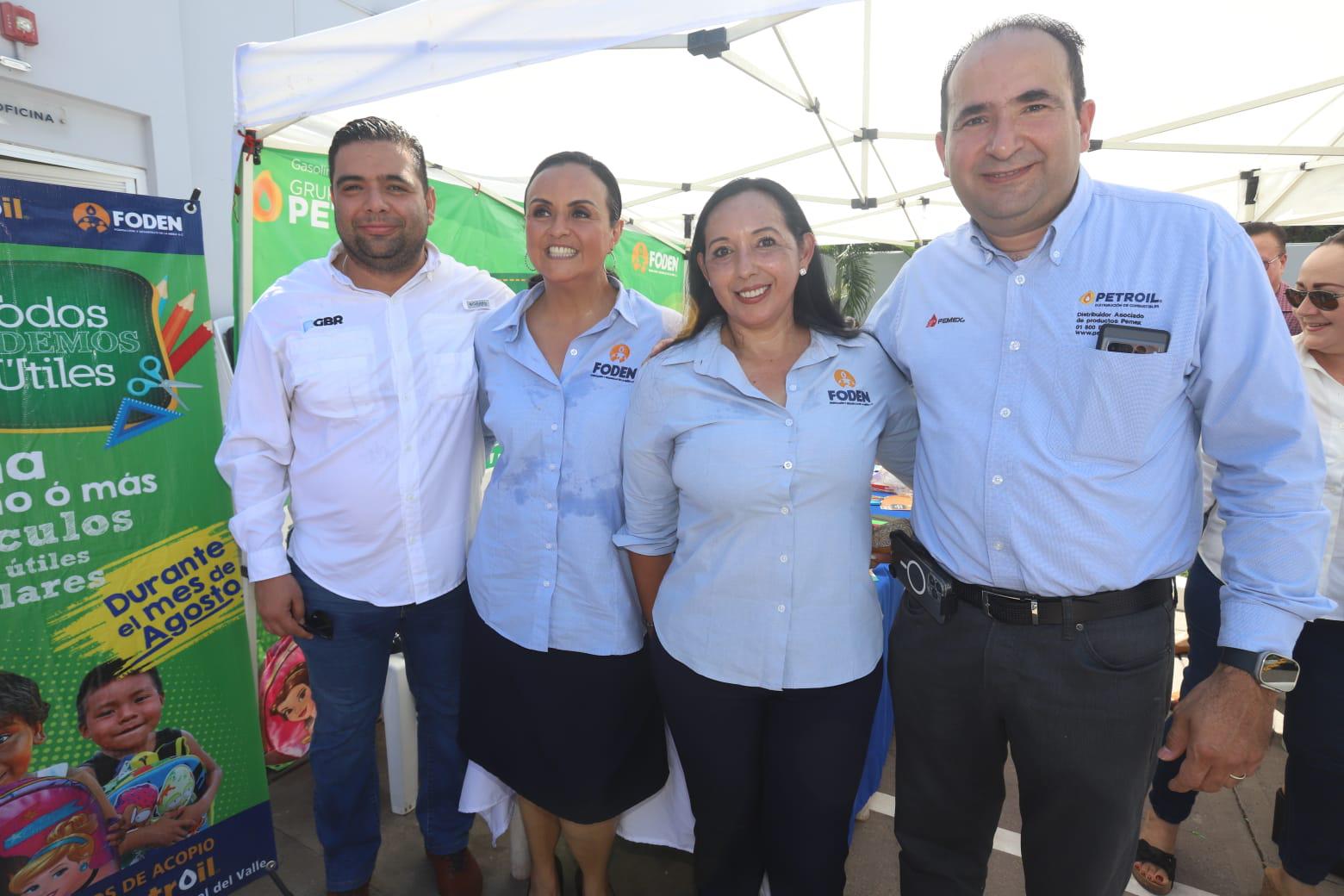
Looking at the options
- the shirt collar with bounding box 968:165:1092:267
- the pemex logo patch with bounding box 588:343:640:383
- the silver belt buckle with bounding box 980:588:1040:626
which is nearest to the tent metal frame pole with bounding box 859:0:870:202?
the shirt collar with bounding box 968:165:1092:267

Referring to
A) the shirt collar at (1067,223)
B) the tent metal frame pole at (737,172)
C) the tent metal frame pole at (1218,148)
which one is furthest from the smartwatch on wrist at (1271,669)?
the tent metal frame pole at (737,172)

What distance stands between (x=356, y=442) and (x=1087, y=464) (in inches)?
69.5

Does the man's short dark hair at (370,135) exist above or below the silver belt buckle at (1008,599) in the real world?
above

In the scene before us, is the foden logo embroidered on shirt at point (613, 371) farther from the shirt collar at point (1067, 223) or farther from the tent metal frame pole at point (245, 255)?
the tent metal frame pole at point (245, 255)

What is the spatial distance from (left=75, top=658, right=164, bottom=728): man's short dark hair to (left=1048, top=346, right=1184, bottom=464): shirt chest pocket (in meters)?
2.46

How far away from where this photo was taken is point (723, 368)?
1623 mm

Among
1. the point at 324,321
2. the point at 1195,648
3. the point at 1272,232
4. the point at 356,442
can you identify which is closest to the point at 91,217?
the point at 324,321

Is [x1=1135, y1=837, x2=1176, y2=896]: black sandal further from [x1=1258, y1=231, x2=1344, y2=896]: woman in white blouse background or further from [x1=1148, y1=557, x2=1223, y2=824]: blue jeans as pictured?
[x1=1258, y1=231, x2=1344, y2=896]: woman in white blouse background

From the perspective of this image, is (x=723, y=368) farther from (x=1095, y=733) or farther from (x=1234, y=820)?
(x=1234, y=820)

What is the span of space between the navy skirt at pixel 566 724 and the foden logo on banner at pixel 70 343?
1.16 m

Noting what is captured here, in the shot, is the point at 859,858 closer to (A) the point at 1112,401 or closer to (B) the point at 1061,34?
(A) the point at 1112,401

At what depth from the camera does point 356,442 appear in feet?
6.40

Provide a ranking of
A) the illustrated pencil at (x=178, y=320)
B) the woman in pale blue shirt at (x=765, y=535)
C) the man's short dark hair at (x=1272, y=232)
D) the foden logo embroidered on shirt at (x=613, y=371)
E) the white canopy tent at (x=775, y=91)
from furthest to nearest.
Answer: the man's short dark hair at (x=1272, y=232) < the illustrated pencil at (x=178, y=320) < the foden logo embroidered on shirt at (x=613, y=371) < the white canopy tent at (x=775, y=91) < the woman in pale blue shirt at (x=765, y=535)

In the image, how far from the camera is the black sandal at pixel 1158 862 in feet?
7.78
